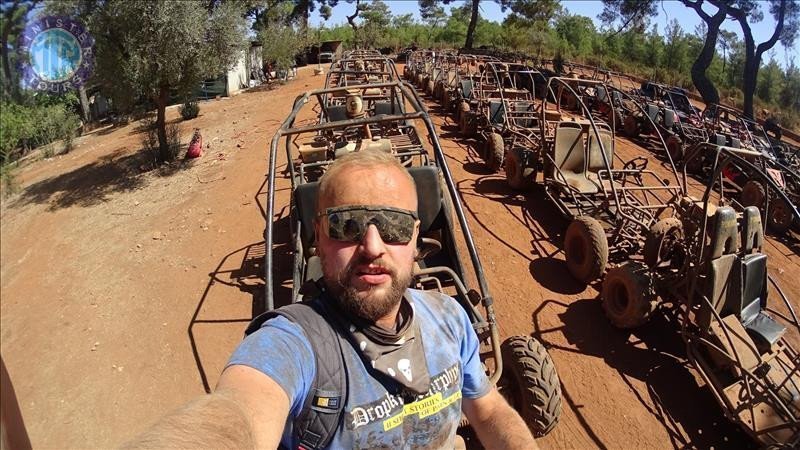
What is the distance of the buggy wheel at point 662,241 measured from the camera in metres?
4.19

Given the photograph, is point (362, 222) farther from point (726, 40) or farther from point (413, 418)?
point (726, 40)

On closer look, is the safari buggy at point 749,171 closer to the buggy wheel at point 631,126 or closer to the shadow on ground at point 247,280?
the buggy wheel at point 631,126

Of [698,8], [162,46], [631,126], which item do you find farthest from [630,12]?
[162,46]

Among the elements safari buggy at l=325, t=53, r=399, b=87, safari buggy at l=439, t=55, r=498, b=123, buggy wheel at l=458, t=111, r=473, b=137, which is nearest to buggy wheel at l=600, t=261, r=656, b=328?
safari buggy at l=325, t=53, r=399, b=87

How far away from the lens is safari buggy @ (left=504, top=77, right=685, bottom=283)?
4.87m

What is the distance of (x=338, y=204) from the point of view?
1.33m

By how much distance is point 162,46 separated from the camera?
24.6ft

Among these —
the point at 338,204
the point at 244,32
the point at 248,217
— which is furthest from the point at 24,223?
the point at 244,32

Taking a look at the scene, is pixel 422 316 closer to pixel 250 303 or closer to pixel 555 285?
pixel 250 303

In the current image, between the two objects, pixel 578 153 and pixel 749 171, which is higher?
pixel 578 153

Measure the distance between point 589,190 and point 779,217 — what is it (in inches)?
151

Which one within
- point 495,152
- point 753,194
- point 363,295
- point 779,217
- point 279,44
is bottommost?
point 779,217

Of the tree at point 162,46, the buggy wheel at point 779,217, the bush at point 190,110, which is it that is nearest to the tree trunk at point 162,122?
the tree at point 162,46

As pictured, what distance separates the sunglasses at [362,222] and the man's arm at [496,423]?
25.8 inches
